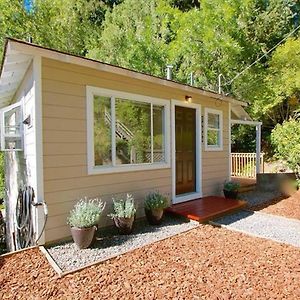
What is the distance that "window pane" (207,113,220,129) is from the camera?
7.15 m

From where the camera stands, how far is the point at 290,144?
7.98 m

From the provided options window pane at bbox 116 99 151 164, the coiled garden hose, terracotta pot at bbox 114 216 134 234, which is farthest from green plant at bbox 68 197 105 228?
window pane at bbox 116 99 151 164

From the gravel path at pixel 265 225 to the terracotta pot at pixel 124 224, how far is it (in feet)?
6.04

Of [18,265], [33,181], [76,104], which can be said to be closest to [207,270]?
[18,265]

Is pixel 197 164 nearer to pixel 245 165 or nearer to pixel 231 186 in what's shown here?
pixel 231 186

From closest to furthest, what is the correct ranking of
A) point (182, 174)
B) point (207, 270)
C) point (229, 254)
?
1. point (207, 270)
2. point (229, 254)
3. point (182, 174)

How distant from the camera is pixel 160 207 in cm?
493

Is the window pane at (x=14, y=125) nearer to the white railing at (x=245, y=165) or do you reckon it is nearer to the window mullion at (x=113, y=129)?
the window mullion at (x=113, y=129)

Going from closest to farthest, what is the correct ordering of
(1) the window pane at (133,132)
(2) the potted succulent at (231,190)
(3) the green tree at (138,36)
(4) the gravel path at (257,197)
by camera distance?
(1) the window pane at (133,132), (2) the potted succulent at (231,190), (4) the gravel path at (257,197), (3) the green tree at (138,36)

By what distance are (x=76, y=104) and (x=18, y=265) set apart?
248cm

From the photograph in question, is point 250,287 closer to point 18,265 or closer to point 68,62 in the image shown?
point 18,265

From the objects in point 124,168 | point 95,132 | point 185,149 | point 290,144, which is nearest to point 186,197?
point 185,149

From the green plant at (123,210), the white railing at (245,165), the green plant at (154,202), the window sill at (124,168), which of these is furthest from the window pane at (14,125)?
the white railing at (245,165)

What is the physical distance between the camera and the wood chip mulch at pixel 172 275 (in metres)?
2.83
